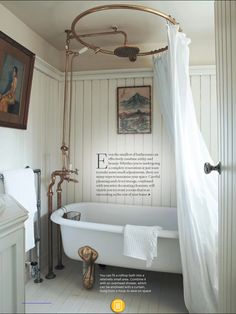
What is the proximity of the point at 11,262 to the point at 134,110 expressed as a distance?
7.01ft

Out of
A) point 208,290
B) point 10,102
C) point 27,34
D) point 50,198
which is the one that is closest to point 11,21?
point 27,34

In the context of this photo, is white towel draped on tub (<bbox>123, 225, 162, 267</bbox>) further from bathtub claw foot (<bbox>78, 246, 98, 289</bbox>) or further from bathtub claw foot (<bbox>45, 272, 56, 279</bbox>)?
bathtub claw foot (<bbox>45, 272, 56, 279</bbox>)

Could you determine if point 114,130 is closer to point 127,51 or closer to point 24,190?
point 127,51

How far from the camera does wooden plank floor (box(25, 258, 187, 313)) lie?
196 cm

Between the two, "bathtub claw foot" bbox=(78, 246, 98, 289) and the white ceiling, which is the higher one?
the white ceiling

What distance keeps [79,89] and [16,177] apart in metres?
1.35

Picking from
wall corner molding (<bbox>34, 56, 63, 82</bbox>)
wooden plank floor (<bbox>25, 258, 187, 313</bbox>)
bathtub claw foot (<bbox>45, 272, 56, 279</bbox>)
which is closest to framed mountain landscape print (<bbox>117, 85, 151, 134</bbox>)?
wall corner molding (<bbox>34, 56, 63, 82</bbox>)

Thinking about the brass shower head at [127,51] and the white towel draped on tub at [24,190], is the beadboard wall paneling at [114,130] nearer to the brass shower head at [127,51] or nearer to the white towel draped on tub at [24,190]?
the brass shower head at [127,51]

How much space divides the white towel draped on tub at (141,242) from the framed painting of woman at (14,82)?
1.24m

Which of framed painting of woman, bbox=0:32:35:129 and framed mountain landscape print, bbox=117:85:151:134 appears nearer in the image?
framed painting of woman, bbox=0:32:35:129

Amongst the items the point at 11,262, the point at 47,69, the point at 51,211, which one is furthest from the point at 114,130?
the point at 11,262

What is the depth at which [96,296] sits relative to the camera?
211cm

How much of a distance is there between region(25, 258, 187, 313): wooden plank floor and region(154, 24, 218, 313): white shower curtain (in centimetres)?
29

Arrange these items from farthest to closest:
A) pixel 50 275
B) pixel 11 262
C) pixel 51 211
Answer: pixel 51 211 < pixel 50 275 < pixel 11 262
